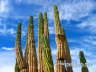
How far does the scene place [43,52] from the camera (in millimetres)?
23297

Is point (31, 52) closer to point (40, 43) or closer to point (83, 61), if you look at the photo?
point (40, 43)

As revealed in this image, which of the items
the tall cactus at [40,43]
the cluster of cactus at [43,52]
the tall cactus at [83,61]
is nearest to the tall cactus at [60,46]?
the cluster of cactus at [43,52]

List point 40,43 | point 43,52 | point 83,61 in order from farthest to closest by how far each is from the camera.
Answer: point 40,43 < point 83,61 < point 43,52

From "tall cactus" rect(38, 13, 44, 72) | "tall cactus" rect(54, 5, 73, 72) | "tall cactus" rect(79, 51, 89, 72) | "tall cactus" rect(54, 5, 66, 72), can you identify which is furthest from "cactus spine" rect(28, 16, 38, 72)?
"tall cactus" rect(79, 51, 89, 72)

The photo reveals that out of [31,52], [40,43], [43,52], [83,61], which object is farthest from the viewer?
[31,52]

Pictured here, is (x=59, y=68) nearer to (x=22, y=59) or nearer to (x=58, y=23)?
(x=58, y=23)

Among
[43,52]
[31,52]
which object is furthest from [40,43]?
[43,52]

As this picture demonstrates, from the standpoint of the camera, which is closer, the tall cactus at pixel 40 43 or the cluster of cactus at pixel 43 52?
the cluster of cactus at pixel 43 52

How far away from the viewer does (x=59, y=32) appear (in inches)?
951

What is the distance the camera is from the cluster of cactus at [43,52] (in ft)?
73.9

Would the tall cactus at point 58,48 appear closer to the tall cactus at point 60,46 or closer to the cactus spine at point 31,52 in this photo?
the tall cactus at point 60,46

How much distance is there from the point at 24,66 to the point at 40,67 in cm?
359

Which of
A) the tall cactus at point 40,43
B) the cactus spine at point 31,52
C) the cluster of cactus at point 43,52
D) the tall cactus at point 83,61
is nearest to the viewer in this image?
the cluster of cactus at point 43,52

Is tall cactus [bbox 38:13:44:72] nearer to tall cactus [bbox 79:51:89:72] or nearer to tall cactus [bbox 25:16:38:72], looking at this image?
tall cactus [bbox 25:16:38:72]
